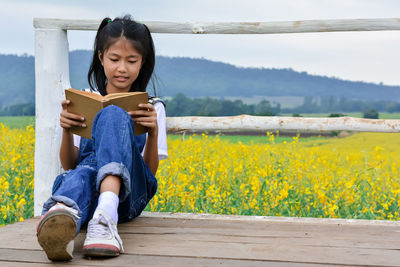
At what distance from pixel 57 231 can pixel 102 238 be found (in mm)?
175

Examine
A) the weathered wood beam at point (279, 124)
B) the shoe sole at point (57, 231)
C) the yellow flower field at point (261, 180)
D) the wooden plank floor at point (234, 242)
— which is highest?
the weathered wood beam at point (279, 124)

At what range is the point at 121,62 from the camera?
221 centimetres

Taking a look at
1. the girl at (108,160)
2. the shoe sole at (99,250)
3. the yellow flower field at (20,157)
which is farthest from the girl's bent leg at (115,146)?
the yellow flower field at (20,157)

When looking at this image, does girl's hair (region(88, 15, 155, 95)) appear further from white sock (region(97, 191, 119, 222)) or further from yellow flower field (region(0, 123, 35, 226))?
yellow flower field (region(0, 123, 35, 226))

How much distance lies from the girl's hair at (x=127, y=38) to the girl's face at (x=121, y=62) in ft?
0.08

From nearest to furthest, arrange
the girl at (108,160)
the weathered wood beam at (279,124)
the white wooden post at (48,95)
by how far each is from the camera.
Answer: the girl at (108,160) → the white wooden post at (48,95) → the weathered wood beam at (279,124)

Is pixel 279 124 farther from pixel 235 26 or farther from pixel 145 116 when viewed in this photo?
pixel 145 116

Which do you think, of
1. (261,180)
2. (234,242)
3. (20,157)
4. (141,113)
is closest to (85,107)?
(141,113)

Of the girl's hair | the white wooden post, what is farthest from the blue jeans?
the white wooden post

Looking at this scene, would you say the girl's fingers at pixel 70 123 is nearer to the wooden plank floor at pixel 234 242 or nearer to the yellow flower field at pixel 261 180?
the wooden plank floor at pixel 234 242

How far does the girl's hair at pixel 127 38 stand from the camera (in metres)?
2.26

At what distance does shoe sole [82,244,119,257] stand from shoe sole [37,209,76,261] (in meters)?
0.08

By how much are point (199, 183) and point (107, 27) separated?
5.68 feet

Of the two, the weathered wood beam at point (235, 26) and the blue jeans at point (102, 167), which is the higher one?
the weathered wood beam at point (235, 26)
